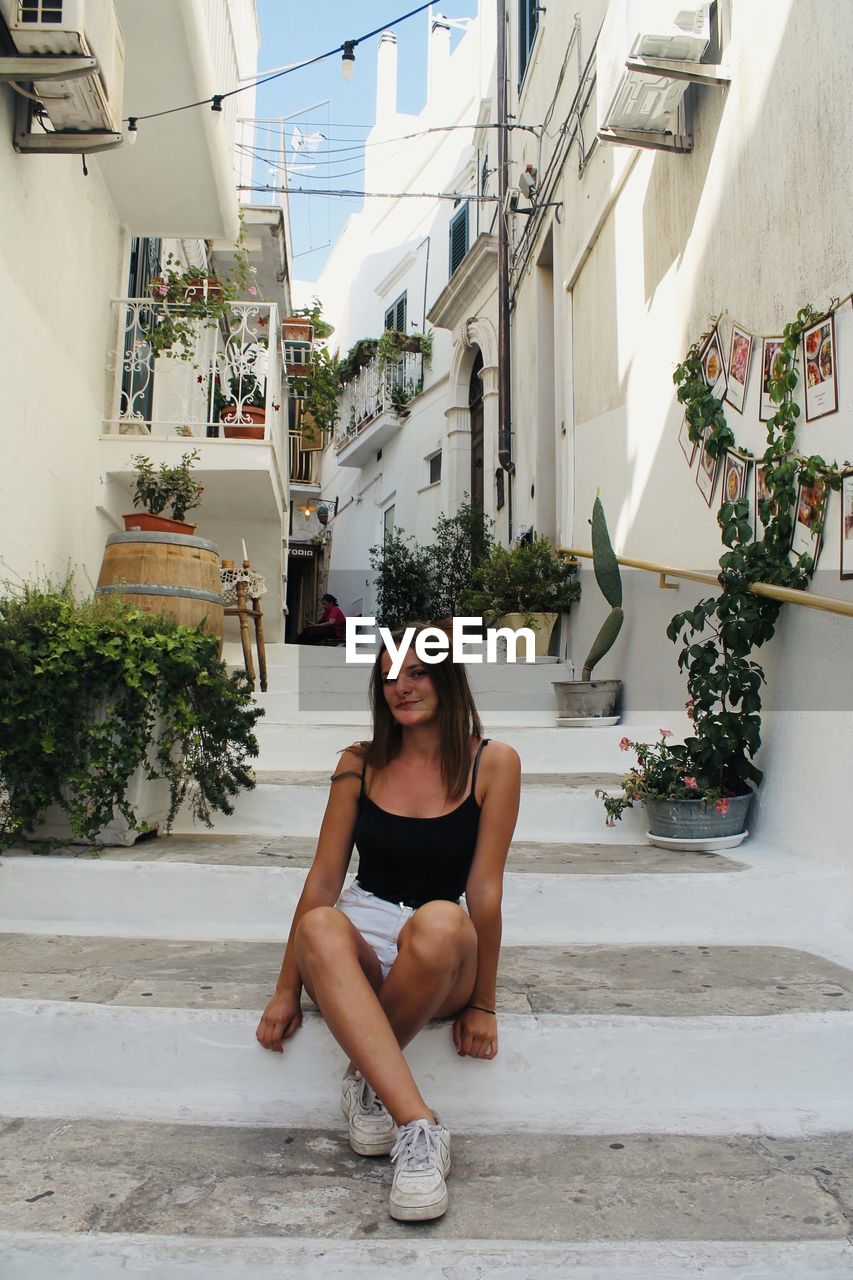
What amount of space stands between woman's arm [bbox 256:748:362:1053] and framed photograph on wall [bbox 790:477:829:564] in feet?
A: 6.27

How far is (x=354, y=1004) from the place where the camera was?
77.2 inches

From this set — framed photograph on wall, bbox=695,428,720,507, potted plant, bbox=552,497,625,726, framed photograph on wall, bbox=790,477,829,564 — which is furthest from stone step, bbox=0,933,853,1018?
potted plant, bbox=552,497,625,726

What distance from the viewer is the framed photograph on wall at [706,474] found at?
426 cm

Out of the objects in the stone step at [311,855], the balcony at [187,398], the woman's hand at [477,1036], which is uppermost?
the balcony at [187,398]

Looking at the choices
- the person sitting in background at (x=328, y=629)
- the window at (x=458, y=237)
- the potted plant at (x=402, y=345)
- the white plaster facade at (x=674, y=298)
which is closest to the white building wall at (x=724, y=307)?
the white plaster facade at (x=674, y=298)

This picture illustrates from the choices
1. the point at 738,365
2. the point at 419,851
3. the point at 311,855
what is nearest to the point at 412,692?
the point at 419,851

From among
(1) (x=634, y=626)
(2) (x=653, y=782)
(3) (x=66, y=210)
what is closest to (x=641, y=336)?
(1) (x=634, y=626)

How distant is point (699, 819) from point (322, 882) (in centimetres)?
181

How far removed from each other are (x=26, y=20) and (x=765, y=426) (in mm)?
3404

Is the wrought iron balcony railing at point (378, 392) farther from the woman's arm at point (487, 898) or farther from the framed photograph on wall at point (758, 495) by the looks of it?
the woman's arm at point (487, 898)

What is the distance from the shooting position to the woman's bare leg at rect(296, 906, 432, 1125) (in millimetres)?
1897

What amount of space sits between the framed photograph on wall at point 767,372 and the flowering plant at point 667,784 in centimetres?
133

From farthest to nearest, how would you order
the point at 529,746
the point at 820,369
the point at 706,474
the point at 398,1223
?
1. the point at 529,746
2. the point at 706,474
3. the point at 820,369
4. the point at 398,1223

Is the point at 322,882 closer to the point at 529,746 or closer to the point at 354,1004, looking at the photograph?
the point at 354,1004
